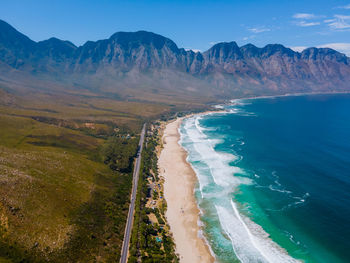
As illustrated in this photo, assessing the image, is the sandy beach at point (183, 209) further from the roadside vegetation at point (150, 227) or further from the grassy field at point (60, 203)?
the grassy field at point (60, 203)

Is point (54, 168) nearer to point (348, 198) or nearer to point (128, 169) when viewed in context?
point (128, 169)

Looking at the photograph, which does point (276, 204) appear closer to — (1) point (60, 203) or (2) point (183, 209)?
(2) point (183, 209)

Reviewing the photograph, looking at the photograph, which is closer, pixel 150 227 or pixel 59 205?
pixel 150 227

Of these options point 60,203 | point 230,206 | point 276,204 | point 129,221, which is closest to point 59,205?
point 60,203

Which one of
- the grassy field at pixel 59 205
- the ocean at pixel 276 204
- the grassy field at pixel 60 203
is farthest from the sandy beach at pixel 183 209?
the grassy field at pixel 59 205

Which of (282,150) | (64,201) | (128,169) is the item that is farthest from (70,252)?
(282,150)
